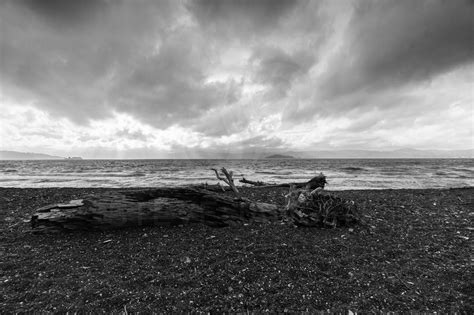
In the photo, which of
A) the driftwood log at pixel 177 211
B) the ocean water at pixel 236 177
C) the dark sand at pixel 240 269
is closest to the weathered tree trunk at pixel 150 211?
the driftwood log at pixel 177 211

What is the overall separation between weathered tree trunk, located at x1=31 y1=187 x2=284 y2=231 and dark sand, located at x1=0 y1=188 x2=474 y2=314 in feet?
1.44

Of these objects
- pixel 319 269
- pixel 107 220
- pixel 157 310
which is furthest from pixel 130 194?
pixel 319 269

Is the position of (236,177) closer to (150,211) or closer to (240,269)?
(150,211)

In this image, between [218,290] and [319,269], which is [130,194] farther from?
[319,269]

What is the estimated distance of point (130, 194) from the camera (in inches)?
346

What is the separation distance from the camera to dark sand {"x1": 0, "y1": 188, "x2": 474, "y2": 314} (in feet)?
14.6

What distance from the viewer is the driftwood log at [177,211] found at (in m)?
8.04

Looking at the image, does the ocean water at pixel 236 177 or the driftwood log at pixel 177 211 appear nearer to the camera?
the driftwood log at pixel 177 211

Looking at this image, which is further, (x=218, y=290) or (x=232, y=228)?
(x=232, y=228)

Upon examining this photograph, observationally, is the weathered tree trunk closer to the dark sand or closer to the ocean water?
the dark sand

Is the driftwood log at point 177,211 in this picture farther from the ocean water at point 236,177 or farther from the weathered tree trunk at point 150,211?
the ocean water at point 236,177

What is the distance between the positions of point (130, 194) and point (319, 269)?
7.63 metres

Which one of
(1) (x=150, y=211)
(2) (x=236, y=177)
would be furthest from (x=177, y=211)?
(2) (x=236, y=177)

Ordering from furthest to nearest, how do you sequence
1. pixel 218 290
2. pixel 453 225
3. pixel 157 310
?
pixel 453 225 < pixel 218 290 < pixel 157 310
